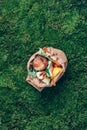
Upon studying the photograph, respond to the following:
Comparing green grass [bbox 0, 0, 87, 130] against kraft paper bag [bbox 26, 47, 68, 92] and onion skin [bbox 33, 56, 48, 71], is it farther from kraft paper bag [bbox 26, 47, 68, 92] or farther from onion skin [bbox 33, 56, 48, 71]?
onion skin [bbox 33, 56, 48, 71]

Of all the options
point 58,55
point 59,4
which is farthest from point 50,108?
point 59,4

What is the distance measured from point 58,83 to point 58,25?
71 centimetres

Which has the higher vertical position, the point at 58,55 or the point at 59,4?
the point at 59,4

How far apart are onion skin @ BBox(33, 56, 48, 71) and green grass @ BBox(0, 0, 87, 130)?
0.37 meters

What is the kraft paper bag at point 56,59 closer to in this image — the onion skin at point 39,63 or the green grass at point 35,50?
the onion skin at point 39,63

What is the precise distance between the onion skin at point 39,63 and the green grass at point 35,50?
0.37m

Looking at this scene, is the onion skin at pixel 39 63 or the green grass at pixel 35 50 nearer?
the onion skin at pixel 39 63

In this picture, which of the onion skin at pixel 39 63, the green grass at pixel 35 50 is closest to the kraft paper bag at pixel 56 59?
the onion skin at pixel 39 63

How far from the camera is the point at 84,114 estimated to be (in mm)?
5539

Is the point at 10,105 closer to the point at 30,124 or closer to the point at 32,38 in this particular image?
the point at 30,124

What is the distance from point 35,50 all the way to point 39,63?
398mm

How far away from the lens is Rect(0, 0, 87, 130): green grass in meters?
5.57

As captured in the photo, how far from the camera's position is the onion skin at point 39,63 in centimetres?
527

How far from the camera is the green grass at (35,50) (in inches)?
219
